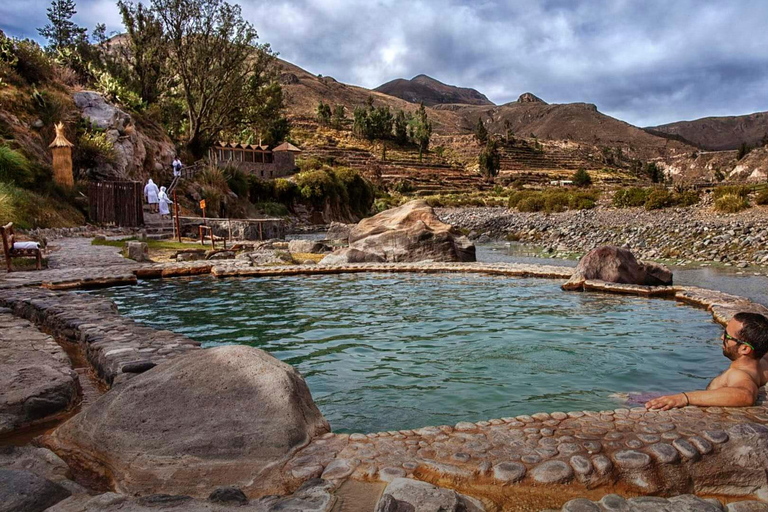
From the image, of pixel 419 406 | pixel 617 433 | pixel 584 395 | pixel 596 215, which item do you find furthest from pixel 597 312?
pixel 596 215

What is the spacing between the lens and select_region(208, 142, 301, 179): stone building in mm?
50219

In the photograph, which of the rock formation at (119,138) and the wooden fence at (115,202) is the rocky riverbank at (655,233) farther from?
the rock formation at (119,138)

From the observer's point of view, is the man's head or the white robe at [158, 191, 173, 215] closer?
the man's head

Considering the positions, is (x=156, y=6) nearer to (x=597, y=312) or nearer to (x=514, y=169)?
(x=597, y=312)

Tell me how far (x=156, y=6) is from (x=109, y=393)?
36.7m

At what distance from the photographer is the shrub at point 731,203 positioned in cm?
2398

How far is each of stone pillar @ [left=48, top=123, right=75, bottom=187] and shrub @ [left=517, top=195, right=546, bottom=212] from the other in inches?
1129

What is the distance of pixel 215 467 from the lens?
3.11 meters

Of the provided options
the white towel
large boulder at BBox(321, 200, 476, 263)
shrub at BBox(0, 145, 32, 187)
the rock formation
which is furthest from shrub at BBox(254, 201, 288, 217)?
the white towel

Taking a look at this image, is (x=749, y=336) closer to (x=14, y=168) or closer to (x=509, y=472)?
(x=509, y=472)

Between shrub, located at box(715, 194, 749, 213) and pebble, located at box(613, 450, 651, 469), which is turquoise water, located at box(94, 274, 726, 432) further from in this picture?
shrub, located at box(715, 194, 749, 213)

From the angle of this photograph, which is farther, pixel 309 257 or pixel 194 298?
pixel 309 257

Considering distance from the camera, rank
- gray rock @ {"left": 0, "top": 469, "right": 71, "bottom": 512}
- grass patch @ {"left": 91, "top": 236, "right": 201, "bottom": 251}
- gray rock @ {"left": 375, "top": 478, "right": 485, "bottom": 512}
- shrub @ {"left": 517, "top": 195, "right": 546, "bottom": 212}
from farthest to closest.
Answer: shrub @ {"left": 517, "top": 195, "right": 546, "bottom": 212}, grass patch @ {"left": 91, "top": 236, "right": 201, "bottom": 251}, gray rock @ {"left": 375, "top": 478, "right": 485, "bottom": 512}, gray rock @ {"left": 0, "top": 469, "right": 71, "bottom": 512}

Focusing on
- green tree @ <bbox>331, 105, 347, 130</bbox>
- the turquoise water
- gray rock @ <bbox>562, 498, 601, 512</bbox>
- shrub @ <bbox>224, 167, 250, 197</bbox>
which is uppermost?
green tree @ <bbox>331, 105, 347, 130</bbox>
